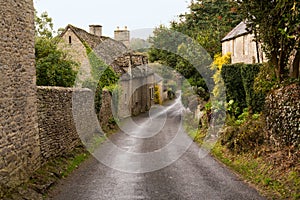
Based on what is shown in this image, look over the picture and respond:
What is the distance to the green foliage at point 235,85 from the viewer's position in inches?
856

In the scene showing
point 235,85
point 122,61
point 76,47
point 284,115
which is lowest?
point 284,115

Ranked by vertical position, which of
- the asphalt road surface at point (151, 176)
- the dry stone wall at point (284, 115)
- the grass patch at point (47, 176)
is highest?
the dry stone wall at point (284, 115)

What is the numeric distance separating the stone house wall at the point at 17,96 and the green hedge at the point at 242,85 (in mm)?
10607

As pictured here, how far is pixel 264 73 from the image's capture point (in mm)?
17391

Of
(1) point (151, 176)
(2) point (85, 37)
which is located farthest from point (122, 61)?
(1) point (151, 176)

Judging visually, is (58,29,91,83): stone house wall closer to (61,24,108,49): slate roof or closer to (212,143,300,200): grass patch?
(61,24,108,49): slate roof

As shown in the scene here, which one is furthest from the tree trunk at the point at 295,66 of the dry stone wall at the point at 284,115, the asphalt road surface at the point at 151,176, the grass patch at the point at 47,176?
the grass patch at the point at 47,176

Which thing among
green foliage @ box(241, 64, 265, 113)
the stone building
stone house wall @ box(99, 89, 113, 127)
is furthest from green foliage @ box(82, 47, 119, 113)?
the stone building

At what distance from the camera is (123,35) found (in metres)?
45.2

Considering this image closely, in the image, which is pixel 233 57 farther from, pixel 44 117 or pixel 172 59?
pixel 44 117

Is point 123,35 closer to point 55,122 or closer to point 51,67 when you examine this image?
point 51,67

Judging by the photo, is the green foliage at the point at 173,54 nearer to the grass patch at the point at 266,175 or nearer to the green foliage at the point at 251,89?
the green foliage at the point at 251,89

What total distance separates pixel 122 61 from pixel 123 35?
8.76 metres

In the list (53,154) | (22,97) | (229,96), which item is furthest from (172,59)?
(22,97)
